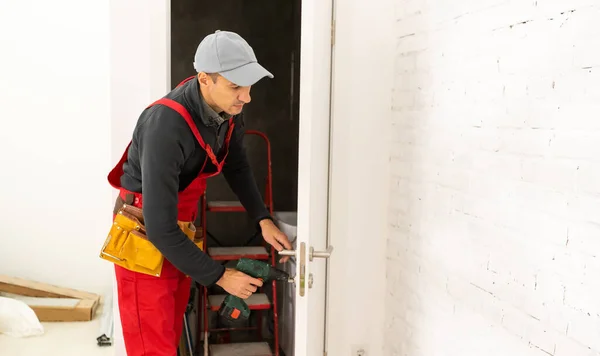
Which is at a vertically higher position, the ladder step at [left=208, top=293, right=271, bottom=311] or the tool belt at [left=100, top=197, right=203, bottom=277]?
the tool belt at [left=100, top=197, right=203, bottom=277]

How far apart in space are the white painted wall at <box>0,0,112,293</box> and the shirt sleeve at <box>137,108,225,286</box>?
10.0 ft

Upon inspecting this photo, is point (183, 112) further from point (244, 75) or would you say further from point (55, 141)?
point (55, 141)

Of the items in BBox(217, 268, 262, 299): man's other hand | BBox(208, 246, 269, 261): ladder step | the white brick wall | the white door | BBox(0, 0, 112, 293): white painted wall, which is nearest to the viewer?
the white brick wall

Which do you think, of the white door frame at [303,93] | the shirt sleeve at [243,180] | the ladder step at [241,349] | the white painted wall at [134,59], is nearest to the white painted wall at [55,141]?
the ladder step at [241,349]

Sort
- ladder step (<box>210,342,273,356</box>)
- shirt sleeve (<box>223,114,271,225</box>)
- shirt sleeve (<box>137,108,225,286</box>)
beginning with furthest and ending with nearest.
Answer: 1. ladder step (<box>210,342,273,356</box>)
2. shirt sleeve (<box>223,114,271,225</box>)
3. shirt sleeve (<box>137,108,225,286</box>)

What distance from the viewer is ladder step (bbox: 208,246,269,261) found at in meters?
3.42

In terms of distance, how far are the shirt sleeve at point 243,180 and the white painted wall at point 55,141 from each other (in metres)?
2.60

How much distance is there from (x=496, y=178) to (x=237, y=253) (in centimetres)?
203

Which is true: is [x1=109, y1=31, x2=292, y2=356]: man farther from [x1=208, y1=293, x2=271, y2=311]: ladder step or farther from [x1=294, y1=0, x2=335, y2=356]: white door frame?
[x1=208, y1=293, x2=271, y2=311]: ladder step

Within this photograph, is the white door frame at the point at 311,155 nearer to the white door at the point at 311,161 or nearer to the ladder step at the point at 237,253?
the white door at the point at 311,161

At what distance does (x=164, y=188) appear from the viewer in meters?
1.95

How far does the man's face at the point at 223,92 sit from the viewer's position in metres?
2.02

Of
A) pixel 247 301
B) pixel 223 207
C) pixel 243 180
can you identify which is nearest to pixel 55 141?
pixel 223 207

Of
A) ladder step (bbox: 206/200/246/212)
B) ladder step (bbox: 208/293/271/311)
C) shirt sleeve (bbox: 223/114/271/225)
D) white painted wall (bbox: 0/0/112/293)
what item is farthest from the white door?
white painted wall (bbox: 0/0/112/293)
